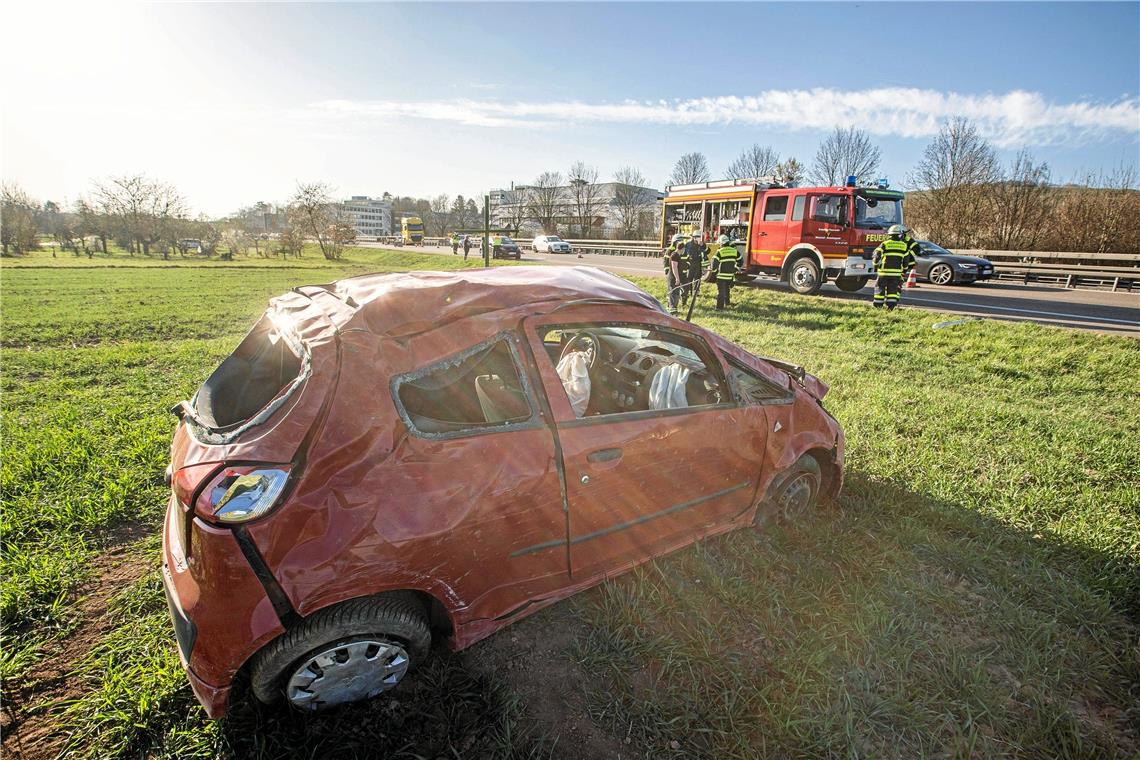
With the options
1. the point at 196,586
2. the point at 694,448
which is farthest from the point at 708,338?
the point at 196,586

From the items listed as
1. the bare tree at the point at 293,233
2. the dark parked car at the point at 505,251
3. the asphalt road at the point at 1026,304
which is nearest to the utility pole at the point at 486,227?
the asphalt road at the point at 1026,304

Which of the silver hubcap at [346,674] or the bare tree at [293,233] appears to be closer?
the silver hubcap at [346,674]

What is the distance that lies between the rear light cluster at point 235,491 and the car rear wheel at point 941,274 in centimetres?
1985

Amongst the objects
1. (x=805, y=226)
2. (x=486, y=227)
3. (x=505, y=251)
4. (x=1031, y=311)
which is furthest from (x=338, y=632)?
(x=505, y=251)

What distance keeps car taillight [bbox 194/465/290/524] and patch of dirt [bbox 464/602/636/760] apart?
123 centimetres

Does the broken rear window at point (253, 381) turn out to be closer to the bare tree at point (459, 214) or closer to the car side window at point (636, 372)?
the car side window at point (636, 372)

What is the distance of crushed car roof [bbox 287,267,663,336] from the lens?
80.7 inches

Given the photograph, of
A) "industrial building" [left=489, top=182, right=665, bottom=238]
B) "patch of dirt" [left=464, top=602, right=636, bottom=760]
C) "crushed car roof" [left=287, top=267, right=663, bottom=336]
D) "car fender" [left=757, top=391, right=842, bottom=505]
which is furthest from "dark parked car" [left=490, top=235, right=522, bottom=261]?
"patch of dirt" [left=464, top=602, right=636, bottom=760]

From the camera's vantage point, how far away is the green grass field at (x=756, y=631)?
2.01 meters

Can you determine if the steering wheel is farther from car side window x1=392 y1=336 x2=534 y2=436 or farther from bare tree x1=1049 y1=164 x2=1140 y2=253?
bare tree x1=1049 y1=164 x2=1140 y2=253

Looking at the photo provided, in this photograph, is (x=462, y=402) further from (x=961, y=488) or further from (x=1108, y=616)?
(x=961, y=488)

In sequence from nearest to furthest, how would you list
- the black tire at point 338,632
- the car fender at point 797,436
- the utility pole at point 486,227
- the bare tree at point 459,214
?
the black tire at point 338,632
the car fender at point 797,436
the utility pole at point 486,227
the bare tree at point 459,214

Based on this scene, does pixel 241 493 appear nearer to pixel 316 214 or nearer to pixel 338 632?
pixel 338 632

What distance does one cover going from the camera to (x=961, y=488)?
3893mm
